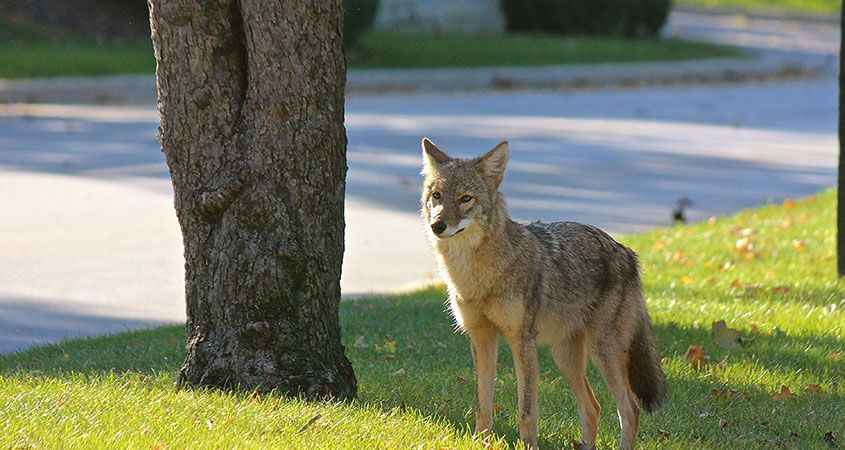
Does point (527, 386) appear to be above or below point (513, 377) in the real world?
above

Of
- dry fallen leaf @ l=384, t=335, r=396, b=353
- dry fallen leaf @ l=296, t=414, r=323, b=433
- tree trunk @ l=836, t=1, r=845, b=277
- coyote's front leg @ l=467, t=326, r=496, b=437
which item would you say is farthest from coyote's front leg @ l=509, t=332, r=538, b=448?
tree trunk @ l=836, t=1, r=845, b=277

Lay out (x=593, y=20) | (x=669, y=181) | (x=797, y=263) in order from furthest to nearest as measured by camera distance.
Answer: (x=593, y=20) < (x=669, y=181) < (x=797, y=263)

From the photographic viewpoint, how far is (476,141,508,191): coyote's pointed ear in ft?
18.7

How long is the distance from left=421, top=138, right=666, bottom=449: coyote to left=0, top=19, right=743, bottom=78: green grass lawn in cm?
1618

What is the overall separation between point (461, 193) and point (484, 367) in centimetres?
78

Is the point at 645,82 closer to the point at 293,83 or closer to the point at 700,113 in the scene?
the point at 700,113

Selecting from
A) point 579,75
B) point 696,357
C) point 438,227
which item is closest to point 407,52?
point 579,75

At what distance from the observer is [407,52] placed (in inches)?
1041

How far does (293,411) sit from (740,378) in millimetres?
2681

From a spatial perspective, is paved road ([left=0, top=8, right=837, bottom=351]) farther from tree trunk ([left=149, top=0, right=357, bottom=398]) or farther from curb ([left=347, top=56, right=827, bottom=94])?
tree trunk ([left=149, top=0, right=357, bottom=398])

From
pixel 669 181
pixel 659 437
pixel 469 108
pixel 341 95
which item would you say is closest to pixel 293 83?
pixel 341 95

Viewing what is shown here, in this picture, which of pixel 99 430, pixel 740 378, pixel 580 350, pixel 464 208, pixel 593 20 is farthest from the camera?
pixel 593 20

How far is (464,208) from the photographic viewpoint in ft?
18.1

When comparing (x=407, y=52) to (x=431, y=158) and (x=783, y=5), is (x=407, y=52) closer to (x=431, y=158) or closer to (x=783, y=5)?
(x=431, y=158)
